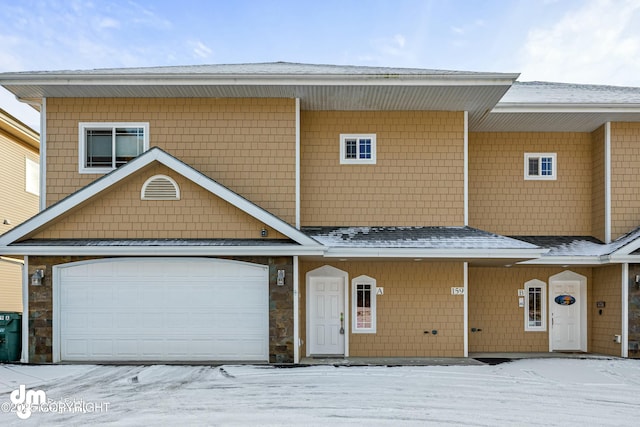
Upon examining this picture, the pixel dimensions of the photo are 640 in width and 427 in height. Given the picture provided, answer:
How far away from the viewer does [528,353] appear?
1449 centimetres

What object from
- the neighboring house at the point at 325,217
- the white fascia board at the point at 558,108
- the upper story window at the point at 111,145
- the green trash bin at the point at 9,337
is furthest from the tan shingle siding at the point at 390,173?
the green trash bin at the point at 9,337

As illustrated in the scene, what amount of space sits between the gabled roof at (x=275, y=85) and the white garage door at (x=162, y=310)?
152 inches

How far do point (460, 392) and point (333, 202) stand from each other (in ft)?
18.9

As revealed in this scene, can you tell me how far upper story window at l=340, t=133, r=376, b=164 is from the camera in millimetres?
13719

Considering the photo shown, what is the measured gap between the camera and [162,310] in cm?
1202

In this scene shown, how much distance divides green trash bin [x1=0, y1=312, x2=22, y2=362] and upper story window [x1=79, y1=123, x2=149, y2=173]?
146 inches

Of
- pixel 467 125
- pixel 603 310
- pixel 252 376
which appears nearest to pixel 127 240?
pixel 252 376

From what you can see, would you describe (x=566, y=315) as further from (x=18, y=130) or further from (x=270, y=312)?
(x=18, y=130)

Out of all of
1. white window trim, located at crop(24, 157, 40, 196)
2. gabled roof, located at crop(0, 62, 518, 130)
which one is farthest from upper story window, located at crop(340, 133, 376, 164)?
white window trim, located at crop(24, 157, 40, 196)

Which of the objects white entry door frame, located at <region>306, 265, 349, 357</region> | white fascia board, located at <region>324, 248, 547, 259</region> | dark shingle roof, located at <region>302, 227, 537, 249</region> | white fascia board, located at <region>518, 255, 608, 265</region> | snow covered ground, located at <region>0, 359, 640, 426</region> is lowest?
snow covered ground, located at <region>0, 359, 640, 426</region>

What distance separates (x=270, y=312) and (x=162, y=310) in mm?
2352

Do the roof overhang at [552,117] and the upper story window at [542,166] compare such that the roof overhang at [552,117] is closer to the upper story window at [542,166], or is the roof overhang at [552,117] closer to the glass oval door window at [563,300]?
the upper story window at [542,166]

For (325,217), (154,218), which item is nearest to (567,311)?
(325,217)

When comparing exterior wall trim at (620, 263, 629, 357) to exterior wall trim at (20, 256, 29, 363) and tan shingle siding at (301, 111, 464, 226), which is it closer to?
tan shingle siding at (301, 111, 464, 226)
